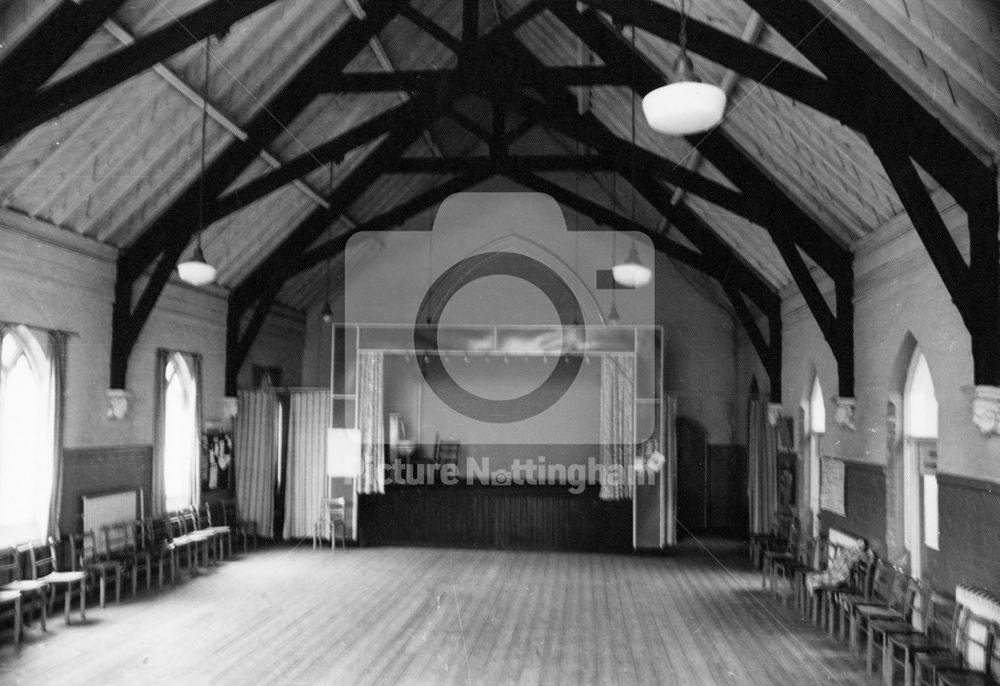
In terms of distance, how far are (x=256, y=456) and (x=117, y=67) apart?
7.70 meters

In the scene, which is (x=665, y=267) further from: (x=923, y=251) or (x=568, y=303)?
(x=923, y=251)

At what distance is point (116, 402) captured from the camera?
32.5ft

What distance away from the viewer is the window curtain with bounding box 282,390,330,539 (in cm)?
1310

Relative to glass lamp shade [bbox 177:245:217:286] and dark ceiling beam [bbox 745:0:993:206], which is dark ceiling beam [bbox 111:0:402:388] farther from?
dark ceiling beam [bbox 745:0:993:206]

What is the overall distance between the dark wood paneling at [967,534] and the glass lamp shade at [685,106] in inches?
135

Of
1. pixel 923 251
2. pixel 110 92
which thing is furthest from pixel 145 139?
pixel 923 251

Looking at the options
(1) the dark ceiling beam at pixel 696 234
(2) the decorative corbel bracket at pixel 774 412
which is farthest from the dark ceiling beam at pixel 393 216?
(2) the decorative corbel bracket at pixel 774 412

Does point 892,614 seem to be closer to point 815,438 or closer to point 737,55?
point 815,438

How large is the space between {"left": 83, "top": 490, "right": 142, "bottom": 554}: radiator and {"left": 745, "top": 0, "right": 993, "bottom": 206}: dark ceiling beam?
855 cm

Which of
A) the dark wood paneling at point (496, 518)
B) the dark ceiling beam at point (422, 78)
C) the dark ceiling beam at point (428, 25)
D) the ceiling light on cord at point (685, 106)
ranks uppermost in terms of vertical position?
the dark ceiling beam at point (428, 25)

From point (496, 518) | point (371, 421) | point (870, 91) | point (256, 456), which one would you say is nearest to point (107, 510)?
point (256, 456)

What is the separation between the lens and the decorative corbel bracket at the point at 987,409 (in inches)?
220

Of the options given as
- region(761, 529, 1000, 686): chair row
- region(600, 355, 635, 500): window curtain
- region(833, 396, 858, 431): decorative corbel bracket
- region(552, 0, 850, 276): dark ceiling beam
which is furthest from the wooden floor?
region(552, 0, 850, 276): dark ceiling beam

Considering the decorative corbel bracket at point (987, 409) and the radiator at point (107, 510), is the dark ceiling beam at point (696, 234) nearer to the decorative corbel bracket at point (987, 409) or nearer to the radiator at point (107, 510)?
the decorative corbel bracket at point (987, 409)
